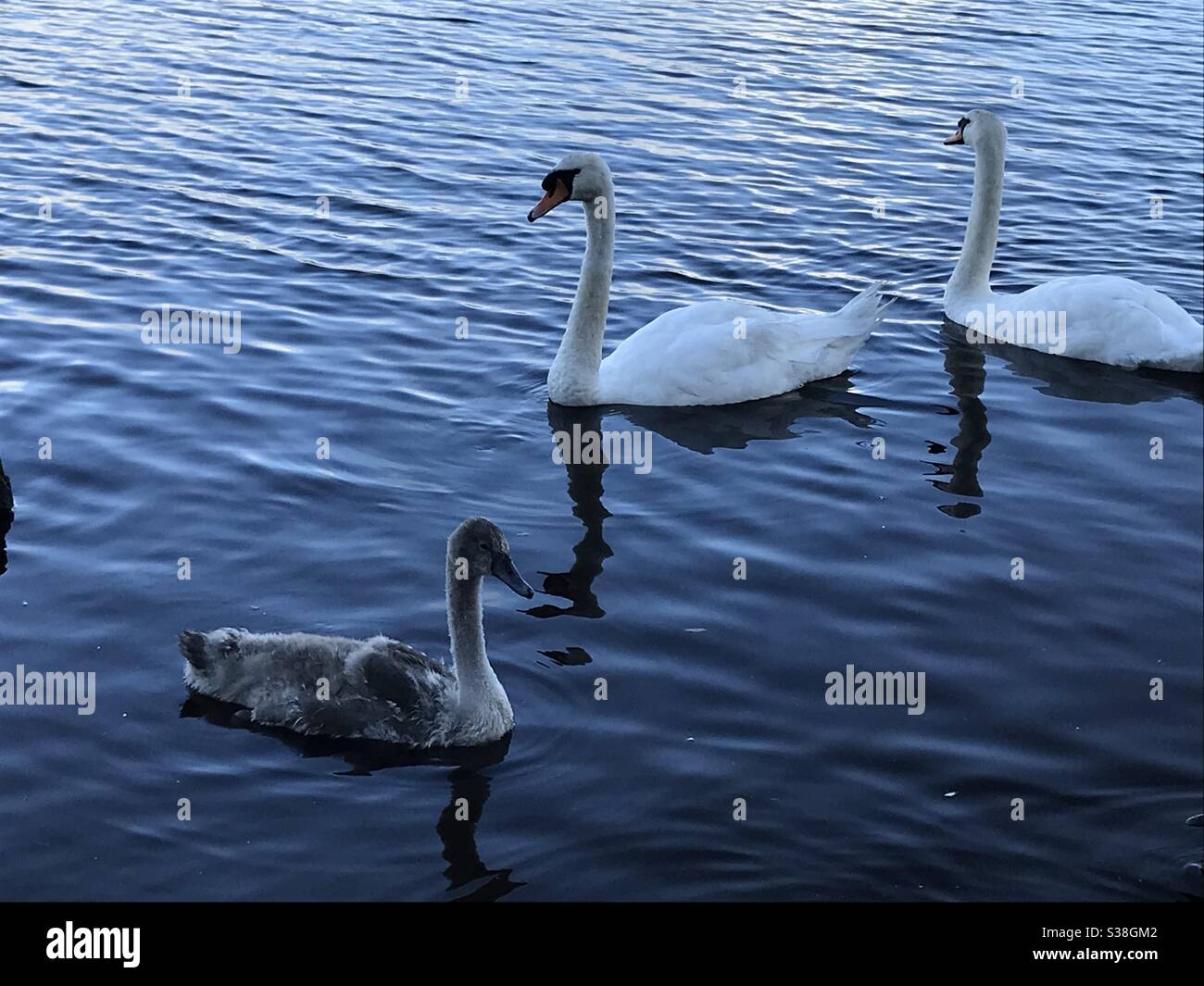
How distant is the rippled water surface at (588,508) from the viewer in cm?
737

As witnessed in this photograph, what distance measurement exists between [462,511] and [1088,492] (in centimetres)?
396

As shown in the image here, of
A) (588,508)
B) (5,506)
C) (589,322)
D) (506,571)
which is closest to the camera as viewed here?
(506,571)

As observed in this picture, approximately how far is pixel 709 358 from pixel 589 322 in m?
0.98

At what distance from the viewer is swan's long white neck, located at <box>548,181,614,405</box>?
12.7 metres

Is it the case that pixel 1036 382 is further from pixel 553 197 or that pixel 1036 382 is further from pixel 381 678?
pixel 381 678

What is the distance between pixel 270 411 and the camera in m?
12.3

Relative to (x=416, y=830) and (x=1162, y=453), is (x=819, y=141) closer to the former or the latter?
(x=1162, y=453)

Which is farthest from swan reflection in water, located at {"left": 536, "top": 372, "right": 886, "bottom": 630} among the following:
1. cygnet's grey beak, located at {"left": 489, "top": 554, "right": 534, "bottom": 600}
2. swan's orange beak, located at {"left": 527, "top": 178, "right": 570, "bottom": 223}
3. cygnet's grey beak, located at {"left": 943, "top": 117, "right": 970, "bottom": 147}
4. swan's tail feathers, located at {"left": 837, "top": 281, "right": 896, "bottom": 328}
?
cygnet's grey beak, located at {"left": 943, "top": 117, "right": 970, "bottom": 147}

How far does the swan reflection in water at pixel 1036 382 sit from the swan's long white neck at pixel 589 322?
8.19 feet

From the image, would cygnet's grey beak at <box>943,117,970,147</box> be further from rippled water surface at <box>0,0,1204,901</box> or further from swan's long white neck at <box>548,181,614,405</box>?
swan's long white neck at <box>548,181,614,405</box>

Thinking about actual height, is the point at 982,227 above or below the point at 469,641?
above

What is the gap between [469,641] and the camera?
8.12 meters

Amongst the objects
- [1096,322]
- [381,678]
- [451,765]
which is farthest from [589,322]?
[451,765]

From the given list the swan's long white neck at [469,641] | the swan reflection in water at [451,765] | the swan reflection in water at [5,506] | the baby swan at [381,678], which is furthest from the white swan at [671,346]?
the swan reflection in water at [451,765]
